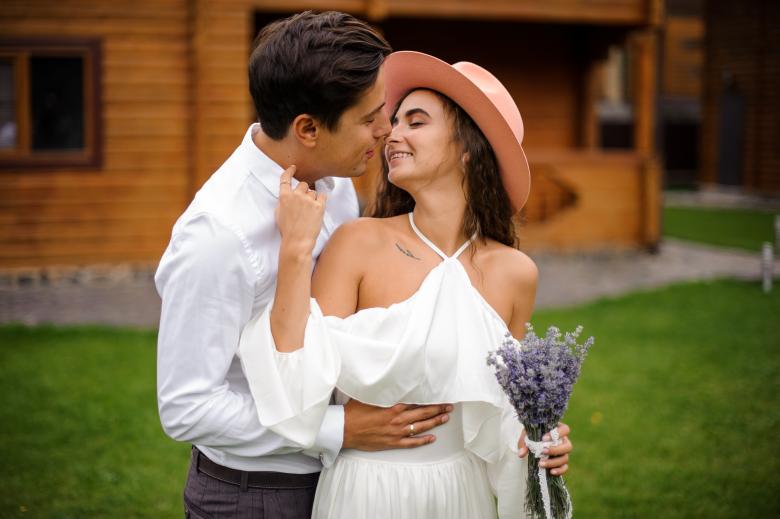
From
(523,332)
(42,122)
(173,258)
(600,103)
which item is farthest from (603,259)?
(600,103)

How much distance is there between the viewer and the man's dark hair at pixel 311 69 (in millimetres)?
2236

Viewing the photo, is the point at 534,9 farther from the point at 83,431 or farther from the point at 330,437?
the point at 330,437

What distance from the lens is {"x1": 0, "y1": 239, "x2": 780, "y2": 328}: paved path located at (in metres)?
9.55

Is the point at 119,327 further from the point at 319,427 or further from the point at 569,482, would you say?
the point at 319,427

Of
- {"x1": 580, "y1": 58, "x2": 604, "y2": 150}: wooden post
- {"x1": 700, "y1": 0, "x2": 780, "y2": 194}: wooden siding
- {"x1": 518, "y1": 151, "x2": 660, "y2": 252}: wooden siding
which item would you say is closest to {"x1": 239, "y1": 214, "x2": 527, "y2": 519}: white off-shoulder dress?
{"x1": 518, "y1": 151, "x2": 660, "y2": 252}: wooden siding

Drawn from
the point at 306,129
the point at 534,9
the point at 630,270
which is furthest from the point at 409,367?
the point at 534,9

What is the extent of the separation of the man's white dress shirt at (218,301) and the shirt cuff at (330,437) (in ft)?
0.30

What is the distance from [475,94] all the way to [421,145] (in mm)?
221

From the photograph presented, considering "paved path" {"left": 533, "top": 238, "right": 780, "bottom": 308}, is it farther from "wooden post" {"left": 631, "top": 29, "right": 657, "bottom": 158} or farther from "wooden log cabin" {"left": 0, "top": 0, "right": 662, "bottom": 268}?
"wooden post" {"left": 631, "top": 29, "right": 657, "bottom": 158}

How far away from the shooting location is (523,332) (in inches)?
108

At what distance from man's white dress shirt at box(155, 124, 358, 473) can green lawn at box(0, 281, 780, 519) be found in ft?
9.81

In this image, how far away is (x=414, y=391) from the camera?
2.48m

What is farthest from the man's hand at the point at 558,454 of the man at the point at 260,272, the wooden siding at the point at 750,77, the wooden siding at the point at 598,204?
the wooden siding at the point at 750,77

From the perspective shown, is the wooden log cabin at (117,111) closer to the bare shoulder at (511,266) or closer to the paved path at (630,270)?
the paved path at (630,270)
